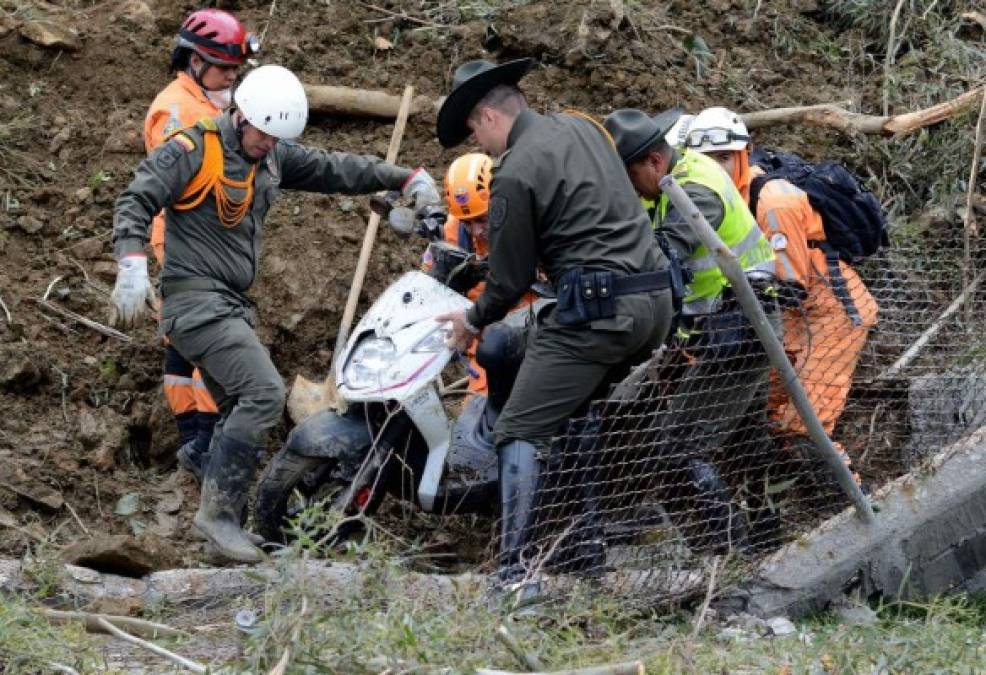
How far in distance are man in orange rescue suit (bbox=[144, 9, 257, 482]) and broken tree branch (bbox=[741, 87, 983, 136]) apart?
3.24 meters

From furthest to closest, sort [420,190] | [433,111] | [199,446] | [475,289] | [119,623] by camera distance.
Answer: [433,111] < [199,446] < [420,190] < [475,289] < [119,623]

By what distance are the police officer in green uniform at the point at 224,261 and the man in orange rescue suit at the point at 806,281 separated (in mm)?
1986

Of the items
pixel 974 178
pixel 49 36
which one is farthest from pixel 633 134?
pixel 49 36

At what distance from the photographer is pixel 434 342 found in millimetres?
6734

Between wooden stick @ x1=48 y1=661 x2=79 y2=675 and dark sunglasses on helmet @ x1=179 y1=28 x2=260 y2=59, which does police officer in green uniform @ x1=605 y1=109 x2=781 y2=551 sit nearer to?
dark sunglasses on helmet @ x1=179 y1=28 x2=260 y2=59

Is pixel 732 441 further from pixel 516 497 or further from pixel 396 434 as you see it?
pixel 396 434

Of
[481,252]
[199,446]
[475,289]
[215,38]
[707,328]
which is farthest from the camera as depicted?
[215,38]

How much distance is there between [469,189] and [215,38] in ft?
5.73

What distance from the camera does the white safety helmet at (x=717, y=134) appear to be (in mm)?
7746

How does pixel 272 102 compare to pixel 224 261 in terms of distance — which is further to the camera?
pixel 224 261

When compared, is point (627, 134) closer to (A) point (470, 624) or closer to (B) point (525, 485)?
(B) point (525, 485)

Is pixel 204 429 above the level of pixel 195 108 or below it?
below

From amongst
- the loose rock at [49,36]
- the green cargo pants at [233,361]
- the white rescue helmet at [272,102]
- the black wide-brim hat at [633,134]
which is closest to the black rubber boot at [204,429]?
the green cargo pants at [233,361]

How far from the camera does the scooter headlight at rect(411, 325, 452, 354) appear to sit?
22.0ft
